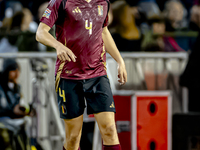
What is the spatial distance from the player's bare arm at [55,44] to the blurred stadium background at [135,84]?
2046 millimetres

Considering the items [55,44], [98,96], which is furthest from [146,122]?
[55,44]

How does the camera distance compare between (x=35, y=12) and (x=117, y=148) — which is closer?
(x=117, y=148)

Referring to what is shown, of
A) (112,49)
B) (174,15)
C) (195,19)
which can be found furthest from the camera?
(174,15)

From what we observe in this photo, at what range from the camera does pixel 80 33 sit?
2.95m

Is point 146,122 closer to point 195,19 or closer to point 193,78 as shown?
point 193,78

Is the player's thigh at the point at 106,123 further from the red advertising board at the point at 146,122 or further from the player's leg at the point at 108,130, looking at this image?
the red advertising board at the point at 146,122

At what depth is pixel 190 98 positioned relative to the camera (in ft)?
16.5

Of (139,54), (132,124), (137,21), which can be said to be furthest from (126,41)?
(132,124)

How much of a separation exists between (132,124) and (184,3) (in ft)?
10.2

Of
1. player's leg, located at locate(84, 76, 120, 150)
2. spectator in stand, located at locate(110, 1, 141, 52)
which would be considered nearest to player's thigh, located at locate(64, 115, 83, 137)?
player's leg, located at locate(84, 76, 120, 150)

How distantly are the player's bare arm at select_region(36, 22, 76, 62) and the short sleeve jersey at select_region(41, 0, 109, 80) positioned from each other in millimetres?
109

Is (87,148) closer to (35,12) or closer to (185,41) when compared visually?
(185,41)

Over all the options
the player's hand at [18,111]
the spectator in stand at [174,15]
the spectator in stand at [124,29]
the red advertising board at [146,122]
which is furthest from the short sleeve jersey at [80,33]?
the spectator in stand at [174,15]

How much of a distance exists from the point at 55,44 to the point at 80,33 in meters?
0.32
